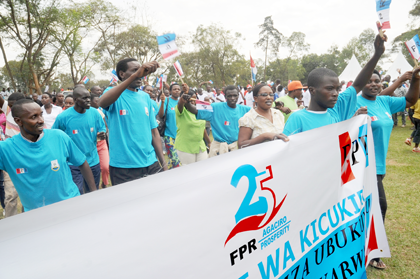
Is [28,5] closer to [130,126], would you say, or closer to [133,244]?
[130,126]

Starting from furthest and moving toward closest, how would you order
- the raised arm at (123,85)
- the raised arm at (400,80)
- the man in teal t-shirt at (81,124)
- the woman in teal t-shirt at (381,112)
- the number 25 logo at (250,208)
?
1. the man in teal t-shirt at (81,124)
2. the raised arm at (400,80)
3. the woman in teal t-shirt at (381,112)
4. the raised arm at (123,85)
5. the number 25 logo at (250,208)

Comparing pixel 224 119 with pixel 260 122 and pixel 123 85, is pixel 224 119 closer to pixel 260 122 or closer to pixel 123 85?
pixel 260 122

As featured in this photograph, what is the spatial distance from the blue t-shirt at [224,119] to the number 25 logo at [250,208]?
10.4ft

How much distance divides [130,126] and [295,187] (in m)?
2.03

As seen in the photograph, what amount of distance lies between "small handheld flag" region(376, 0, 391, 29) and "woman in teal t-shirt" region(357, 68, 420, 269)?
65cm

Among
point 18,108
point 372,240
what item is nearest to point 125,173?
point 18,108

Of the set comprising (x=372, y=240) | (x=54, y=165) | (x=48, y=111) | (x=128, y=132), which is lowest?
(x=372, y=240)

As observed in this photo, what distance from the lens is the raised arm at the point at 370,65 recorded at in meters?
3.01

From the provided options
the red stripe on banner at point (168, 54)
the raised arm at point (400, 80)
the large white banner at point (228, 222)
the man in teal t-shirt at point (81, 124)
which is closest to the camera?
the large white banner at point (228, 222)

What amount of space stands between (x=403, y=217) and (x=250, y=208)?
3645 millimetres

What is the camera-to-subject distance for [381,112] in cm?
334

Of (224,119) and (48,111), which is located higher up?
(48,111)

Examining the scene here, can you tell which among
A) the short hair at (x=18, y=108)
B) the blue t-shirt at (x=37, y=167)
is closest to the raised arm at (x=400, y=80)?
the blue t-shirt at (x=37, y=167)

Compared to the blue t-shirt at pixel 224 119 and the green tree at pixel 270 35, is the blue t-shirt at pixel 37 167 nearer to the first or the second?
the blue t-shirt at pixel 224 119
